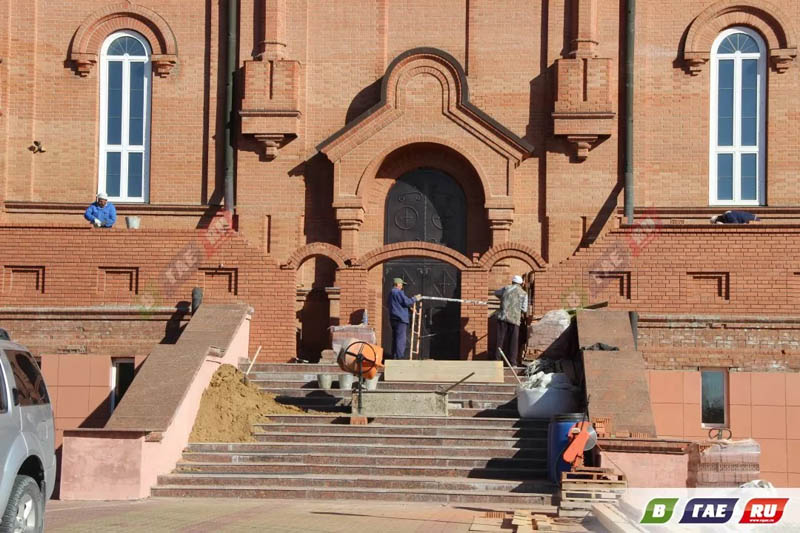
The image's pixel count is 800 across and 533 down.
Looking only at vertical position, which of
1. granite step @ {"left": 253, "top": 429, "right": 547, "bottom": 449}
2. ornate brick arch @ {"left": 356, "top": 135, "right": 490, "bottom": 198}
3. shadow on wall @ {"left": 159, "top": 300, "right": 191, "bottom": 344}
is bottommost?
granite step @ {"left": 253, "top": 429, "right": 547, "bottom": 449}

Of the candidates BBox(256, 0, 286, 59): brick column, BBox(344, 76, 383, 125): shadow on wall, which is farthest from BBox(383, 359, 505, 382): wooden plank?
BBox(256, 0, 286, 59): brick column

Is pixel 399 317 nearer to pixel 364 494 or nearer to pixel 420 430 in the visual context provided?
pixel 420 430

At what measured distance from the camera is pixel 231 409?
19484 mm

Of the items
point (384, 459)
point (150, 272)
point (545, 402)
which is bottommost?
point (384, 459)

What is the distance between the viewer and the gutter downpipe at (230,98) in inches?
1009

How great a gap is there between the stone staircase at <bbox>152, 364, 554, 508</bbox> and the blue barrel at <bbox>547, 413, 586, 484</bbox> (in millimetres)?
241

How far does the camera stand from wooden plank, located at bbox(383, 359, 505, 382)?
68.9 ft

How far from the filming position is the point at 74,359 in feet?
71.7

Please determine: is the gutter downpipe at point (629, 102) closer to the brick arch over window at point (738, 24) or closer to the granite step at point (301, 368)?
the brick arch over window at point (738, 24)

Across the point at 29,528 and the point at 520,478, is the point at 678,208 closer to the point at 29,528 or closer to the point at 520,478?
the point at 520,478

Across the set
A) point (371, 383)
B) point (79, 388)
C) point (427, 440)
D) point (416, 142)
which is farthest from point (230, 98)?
point (427, 440)

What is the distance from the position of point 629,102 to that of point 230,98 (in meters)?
7.33

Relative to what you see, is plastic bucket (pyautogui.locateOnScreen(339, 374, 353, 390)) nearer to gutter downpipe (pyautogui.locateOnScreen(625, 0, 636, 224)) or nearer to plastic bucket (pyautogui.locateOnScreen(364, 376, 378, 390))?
plastic bucket (pyautogui.locateOnScreen(364, 376, 378, 390))

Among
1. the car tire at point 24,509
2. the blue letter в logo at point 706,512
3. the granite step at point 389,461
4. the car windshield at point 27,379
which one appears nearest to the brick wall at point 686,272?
the granite step at point 389,461
